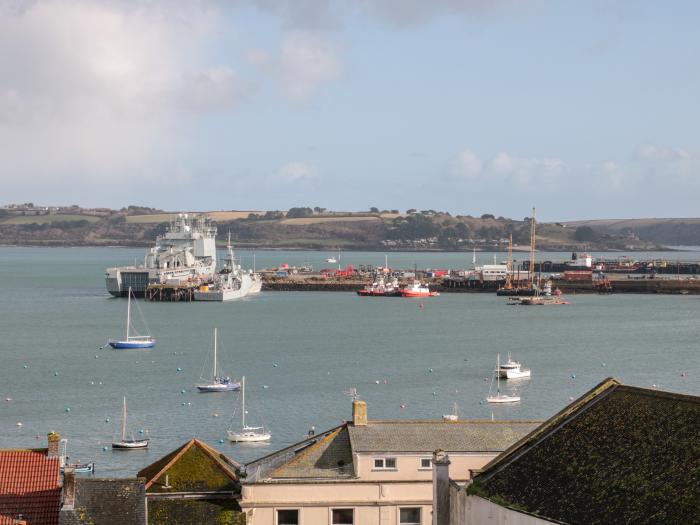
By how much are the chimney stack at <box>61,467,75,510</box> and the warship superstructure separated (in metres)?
123

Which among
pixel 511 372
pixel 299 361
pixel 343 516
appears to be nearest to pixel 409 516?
pixel 343 516

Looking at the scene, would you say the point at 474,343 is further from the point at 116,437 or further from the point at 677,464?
the point at 677,464

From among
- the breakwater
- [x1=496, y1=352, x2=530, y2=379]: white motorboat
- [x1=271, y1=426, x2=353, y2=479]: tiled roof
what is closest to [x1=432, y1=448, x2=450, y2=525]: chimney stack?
[x1=271, y1=426, x2=353, y2=479]: tiled roof

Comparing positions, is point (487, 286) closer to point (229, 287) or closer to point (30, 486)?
point (229, 287)

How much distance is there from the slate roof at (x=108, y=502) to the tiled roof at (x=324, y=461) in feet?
8.51

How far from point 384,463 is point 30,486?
5.91 meters

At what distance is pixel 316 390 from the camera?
62031mm

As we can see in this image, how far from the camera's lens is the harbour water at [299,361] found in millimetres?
52344

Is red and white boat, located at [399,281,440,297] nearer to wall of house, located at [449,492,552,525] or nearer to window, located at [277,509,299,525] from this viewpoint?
window, located at [277,509,299,525]

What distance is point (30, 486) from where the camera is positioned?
22516 millimetres

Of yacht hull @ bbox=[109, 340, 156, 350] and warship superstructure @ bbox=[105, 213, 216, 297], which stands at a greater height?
warship superstructure @ bbox=[105, 213, 216, 297]

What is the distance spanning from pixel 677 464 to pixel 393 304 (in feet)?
398

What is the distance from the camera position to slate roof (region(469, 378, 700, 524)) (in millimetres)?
16875

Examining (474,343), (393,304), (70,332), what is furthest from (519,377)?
(393,304)
